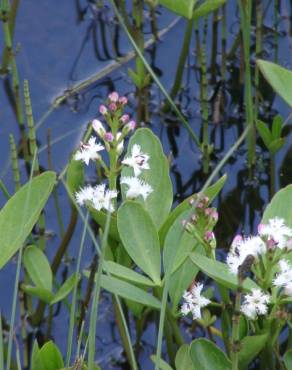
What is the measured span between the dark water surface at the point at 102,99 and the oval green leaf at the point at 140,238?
431 millimetres

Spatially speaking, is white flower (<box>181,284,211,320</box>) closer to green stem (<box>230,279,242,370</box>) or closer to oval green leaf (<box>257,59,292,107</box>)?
green stem (<box>230,279,242,370</box>)

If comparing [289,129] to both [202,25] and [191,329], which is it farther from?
[191,329]

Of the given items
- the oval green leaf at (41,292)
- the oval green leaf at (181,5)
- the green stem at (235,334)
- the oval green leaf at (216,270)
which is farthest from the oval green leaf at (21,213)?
the oval green leaf at (181,5)

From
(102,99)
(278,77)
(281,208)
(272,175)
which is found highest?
(278,77)

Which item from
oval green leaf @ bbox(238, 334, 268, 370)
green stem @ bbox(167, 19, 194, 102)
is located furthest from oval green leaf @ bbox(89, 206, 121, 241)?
green stem @ bbox(167, 19, 194, 102)

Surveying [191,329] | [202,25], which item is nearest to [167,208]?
[191,329]

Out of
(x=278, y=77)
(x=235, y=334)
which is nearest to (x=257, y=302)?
(x=235, y=334)

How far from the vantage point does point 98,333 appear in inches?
69.3

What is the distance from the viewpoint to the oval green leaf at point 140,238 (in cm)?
130

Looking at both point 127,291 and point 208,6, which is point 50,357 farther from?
point 208,6

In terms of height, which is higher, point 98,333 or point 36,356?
point 36,356

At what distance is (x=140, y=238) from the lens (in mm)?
1325

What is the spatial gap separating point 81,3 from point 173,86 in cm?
39

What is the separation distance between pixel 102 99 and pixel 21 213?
33.7 inches
